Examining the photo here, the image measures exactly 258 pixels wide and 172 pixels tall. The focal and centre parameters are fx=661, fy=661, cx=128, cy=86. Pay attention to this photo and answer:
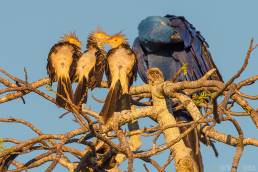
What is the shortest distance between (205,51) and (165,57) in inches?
22.0

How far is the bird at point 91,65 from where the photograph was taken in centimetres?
634

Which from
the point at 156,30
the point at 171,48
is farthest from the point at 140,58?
the point at 156,30

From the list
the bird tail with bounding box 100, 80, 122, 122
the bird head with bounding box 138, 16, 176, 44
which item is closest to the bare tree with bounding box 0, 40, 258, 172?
the bird tail with bounding box 100, 80, 122, 122

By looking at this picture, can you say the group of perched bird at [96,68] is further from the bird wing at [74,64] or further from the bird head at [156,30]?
the bird head at [156,30]

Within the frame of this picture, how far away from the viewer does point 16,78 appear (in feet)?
17.1

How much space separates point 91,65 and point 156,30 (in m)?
2.49

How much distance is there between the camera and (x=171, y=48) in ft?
30.0

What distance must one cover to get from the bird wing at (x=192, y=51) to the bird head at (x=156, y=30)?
127 millimetres

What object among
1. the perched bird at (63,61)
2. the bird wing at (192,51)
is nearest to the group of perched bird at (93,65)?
the perched bird at (63,61)

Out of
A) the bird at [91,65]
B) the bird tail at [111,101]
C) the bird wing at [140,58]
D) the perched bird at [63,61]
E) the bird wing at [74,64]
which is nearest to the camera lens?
the bird tail at [111,101]

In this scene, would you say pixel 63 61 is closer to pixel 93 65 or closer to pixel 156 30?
pixel 93 65

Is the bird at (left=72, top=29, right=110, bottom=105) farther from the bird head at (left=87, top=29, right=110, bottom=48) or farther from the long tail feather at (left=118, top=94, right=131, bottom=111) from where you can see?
the long tail feather at (left=118, top=94, right=131, bottom=111)

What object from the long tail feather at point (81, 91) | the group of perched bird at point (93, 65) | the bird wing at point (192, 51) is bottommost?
the long tail feather at point (81, 91)

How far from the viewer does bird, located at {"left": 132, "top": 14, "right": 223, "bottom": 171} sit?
8812 millimetres
